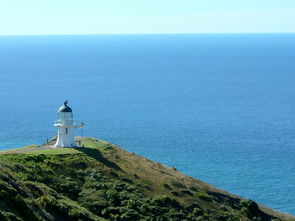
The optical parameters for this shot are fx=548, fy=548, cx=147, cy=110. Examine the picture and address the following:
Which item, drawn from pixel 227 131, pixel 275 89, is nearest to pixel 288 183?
pixel 227 131

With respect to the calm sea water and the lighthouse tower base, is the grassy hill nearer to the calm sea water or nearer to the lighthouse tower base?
the lighthouse tower base

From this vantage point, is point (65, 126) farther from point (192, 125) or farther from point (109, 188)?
point (192, 125)

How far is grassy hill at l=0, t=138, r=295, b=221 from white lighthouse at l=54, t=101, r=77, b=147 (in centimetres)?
152

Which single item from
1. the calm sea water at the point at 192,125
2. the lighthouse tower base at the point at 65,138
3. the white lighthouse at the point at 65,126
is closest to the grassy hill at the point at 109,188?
the lighthouse tower base at the point at 65,138

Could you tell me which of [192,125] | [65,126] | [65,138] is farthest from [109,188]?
[192,125]

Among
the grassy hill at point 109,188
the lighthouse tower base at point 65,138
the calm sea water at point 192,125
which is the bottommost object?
the calm sea water at point 192,125

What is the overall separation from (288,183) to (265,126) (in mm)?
43180

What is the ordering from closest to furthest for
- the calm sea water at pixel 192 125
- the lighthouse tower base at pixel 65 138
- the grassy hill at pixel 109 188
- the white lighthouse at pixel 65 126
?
the grassy hill at pixel 109 188 → the white lighthouse at pixel 65 126 → the lighthouse tower base at pixel 65 138 → the calm sea water at pixel 192 125

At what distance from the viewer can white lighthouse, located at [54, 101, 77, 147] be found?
179 ft

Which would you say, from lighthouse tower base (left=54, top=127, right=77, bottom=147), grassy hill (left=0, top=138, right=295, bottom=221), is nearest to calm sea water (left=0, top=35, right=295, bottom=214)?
grassy hill (left=0, top=138, right=295, bottom=221)

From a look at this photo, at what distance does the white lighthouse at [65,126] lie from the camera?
54438 mm

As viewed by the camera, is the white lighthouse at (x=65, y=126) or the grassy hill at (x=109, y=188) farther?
the white lighthouse at (x=65, y=126)

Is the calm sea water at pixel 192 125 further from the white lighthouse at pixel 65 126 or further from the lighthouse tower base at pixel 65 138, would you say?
the white lighthouse at pixel 65 126

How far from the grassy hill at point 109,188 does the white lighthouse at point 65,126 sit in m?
1.52
